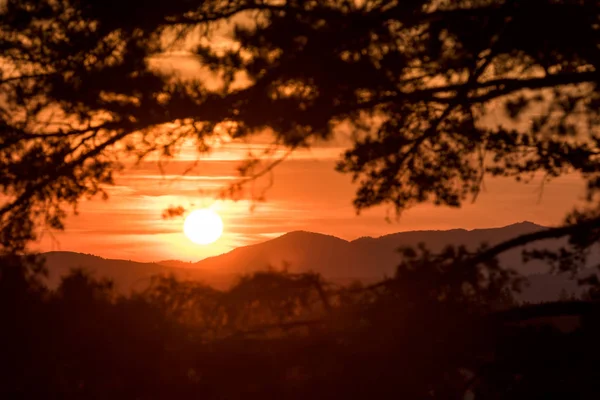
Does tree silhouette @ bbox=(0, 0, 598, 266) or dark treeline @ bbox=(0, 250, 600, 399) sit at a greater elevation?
tree silhouette @ bbox=(0, 0, 598, 266)

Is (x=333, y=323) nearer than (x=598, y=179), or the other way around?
(x=333, y=323)

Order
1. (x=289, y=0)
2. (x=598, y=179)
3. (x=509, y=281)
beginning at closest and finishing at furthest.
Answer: (x=289, y=0), (x=509, y=281), (x=598, y=179)

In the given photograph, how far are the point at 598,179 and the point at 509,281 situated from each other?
1.33 meters

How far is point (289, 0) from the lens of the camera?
5996mm

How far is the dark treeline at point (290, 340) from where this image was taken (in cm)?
615

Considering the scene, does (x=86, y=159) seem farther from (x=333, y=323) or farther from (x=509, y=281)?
(x=509, y=281)

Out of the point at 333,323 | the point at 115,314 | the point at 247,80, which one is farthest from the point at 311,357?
the point at 247,80

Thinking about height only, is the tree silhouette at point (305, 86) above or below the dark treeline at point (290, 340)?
above

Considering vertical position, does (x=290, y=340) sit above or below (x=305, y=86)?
below

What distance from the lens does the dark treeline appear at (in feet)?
20.2

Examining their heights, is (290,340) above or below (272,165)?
below

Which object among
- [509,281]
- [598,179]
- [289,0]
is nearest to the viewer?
[289,0]

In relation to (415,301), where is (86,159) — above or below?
above

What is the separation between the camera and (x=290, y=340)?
20.6 ft
